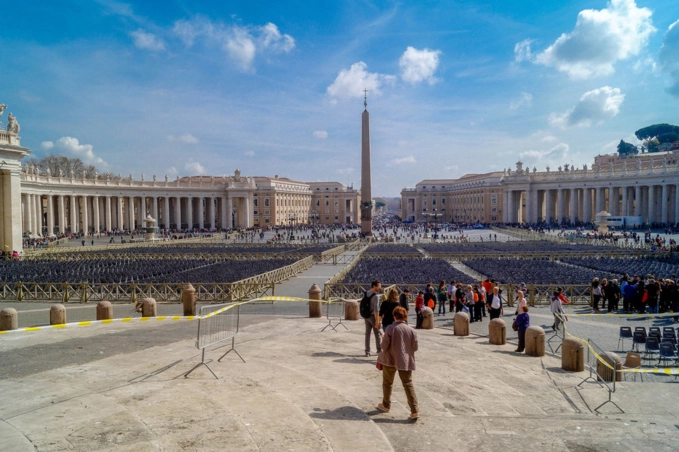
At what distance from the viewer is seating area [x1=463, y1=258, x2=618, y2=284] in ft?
78.8

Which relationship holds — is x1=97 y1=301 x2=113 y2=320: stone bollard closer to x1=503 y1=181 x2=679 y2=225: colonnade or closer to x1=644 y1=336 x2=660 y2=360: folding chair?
x1=644 y1=336 x2=660 y2=360: folding chair

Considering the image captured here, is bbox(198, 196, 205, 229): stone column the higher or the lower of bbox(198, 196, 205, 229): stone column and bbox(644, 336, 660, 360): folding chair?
the higher

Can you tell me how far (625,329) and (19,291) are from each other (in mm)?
23118

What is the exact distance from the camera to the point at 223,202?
344 feet

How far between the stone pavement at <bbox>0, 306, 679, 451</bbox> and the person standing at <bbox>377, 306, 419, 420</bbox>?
1.46 feet

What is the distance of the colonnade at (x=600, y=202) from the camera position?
8219 centimetres

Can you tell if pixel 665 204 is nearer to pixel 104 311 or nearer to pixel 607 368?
pixel 607 368

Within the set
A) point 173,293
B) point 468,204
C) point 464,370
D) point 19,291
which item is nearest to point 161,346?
point 464,370

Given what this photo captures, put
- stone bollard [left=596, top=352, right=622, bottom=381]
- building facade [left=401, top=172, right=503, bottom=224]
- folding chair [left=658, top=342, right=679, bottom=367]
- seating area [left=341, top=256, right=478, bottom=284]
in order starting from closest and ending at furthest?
stone bollard [left=596, top=352, right=622, bottom=381] → folding chair [left=658, top=342, right=679, bottom=367] → seating area [left=341, top=256, right=478, bottom=284] → building facade [left=401, top=172, right=503, bottom=224]

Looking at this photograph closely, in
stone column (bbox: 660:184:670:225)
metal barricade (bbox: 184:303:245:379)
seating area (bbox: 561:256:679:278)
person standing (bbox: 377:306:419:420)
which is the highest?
stone column (bbox: 660:184:670:225)

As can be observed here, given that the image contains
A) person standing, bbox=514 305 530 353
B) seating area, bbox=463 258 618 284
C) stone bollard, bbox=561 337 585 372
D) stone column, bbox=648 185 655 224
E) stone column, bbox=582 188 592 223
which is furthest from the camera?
stone column, bbox=582 188 592 223

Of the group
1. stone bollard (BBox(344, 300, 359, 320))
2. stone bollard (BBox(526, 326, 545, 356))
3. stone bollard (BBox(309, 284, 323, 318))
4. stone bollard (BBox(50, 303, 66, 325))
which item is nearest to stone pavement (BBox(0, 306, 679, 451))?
stone bollard (BBox(526, 326, 545, 356))

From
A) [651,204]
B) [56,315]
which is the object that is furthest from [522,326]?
[651,204]

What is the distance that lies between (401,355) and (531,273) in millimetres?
21759
